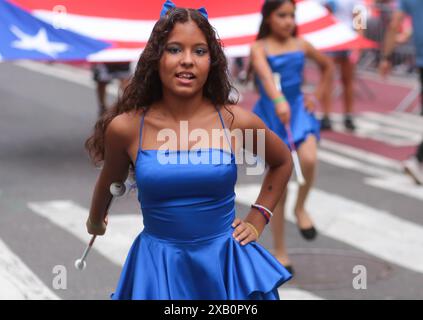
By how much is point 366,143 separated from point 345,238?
4.74 metres

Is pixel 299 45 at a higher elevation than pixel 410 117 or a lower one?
higher

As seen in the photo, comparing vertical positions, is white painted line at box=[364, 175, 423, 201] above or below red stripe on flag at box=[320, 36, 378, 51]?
below

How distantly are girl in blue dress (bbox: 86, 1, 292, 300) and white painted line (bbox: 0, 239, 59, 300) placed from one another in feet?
7.67

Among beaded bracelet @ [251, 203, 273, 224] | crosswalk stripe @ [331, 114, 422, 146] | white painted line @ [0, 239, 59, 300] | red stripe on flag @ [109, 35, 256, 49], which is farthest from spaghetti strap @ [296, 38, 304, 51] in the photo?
crosswalk stripe @ [331, 114, 422, 146]

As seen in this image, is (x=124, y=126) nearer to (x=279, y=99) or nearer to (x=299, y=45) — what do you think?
(x=279, y=99)

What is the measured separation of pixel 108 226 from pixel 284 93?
1841mm

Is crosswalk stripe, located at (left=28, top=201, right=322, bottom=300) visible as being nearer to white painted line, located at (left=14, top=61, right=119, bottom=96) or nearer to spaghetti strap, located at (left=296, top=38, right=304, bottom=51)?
spaghetti strap, located at (left=296, top=38, right=304, bottom=51)

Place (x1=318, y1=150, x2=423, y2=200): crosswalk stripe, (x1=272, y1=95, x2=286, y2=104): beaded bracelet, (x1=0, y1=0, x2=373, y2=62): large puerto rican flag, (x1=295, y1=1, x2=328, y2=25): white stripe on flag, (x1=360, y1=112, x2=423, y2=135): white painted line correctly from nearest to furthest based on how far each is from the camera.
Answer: (x1=272, y1=95, x2=286, y2=104): beaded bracelet < (x1=318, y1=150, x2=423, y2=200): crosswalk stripe < (x1=0, y1=0, x2=373, y2=62): large puerto rican flag < (x1=295, y1=1, x2=328, y2=25): white stripe on flag < (x1=360, y1=112, x2=423, y2=135): white painted line

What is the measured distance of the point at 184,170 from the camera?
13.7 feet

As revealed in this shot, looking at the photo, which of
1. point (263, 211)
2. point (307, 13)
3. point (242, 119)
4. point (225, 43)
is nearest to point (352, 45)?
point (307, 13)

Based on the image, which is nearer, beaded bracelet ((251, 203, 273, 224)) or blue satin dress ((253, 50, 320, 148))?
beaded bracelet ((251, 203, 273, 224))

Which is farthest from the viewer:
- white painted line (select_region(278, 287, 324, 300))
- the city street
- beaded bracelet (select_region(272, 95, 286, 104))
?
beaded bracelet (select_region(272, 95, 286, 104))

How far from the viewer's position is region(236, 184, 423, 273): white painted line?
784cm

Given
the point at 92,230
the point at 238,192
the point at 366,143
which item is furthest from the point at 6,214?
→ the point at 366,143
